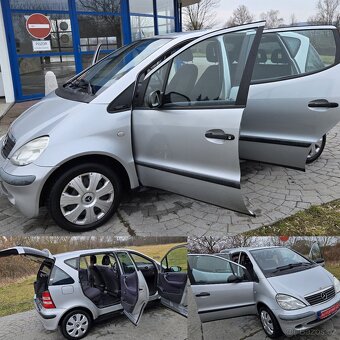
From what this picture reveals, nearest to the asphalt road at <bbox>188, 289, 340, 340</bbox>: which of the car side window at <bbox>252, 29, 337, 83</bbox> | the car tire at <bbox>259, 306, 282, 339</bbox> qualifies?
the car tire at <bbox>259, 306, 282, 339</bbox>

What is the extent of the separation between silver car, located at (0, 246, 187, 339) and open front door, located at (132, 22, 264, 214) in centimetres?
85

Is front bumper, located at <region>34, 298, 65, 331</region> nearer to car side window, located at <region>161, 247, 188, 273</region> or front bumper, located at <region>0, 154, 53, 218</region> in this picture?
car side window, located at <region>161, 247, 188, 273</region>

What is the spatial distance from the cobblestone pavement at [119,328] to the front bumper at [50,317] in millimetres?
27

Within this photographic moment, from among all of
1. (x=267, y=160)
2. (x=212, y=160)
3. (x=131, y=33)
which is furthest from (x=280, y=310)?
(x=131, y=33)

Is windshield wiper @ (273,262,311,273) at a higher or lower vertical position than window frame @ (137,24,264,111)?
lower

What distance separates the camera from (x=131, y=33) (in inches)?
427

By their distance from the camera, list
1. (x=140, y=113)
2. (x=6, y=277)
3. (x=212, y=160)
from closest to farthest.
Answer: (x=6, y=277) < (x=212, y=160) < (x=140, y=113)

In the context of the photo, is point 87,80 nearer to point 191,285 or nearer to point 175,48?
point 175,48

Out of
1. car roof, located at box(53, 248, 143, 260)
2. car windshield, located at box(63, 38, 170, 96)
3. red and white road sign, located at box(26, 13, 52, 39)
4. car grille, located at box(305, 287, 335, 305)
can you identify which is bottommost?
car grille, located at box(305, 287, 335, 305)

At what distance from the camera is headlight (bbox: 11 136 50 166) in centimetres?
287

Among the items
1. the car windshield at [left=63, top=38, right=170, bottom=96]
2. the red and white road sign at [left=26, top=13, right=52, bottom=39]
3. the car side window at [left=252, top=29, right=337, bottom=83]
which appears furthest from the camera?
the red and white road sign at [left=26, top=13, right=52, bottom=39]

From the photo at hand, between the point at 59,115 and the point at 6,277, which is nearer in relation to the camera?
the point at 6,277

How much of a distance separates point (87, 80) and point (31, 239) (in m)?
1.78

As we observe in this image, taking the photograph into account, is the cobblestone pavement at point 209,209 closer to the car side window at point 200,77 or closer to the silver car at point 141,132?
the silver car at point 141,132
